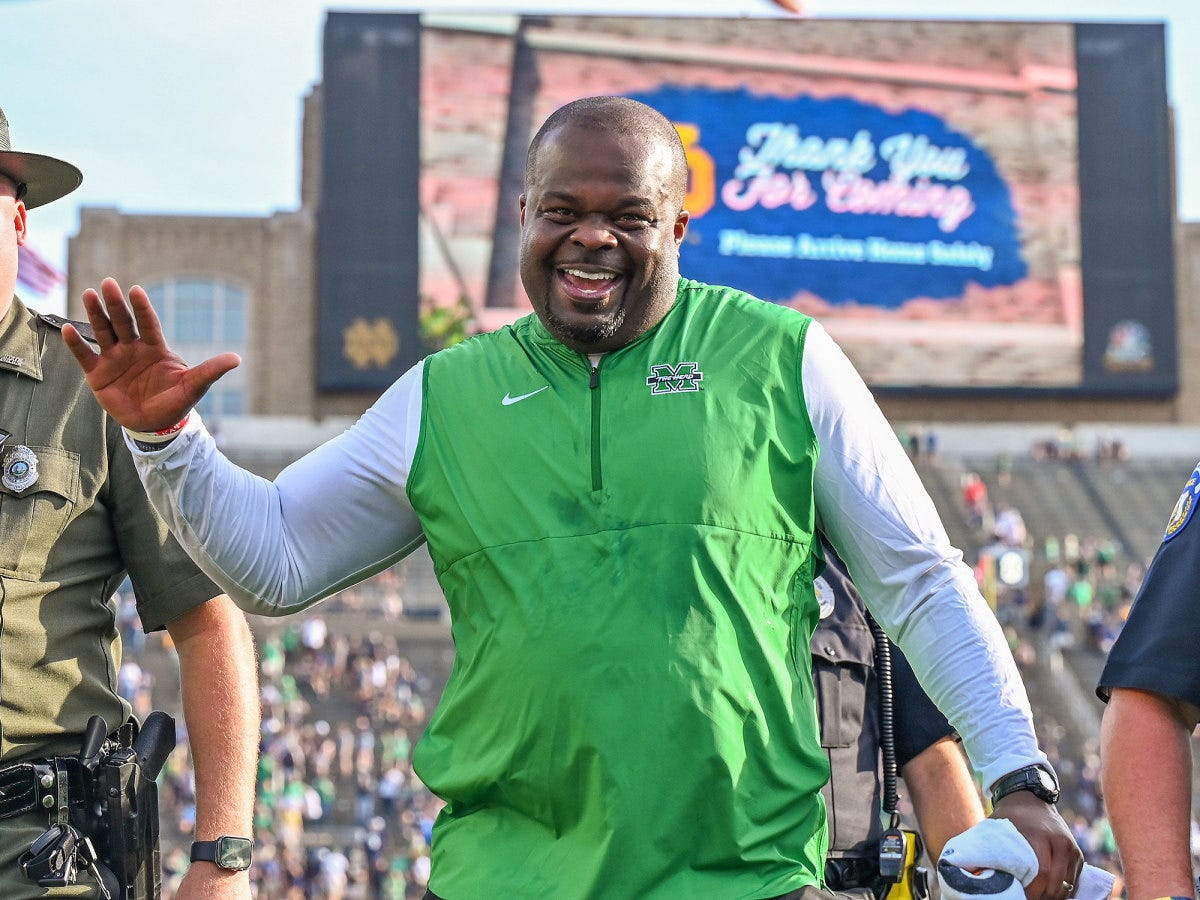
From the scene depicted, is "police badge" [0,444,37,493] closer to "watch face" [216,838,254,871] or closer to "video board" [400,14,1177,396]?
"watch face" [216,838,254,871]

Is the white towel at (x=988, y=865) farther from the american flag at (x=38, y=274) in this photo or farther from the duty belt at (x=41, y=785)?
the american flag at (x=38, y=274)

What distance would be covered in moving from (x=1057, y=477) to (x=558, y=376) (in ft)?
123

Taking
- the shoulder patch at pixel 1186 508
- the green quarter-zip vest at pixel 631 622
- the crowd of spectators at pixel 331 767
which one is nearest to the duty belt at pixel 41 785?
the green quarter-zip vest at pixel 631 622

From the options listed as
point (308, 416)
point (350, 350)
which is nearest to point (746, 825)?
point (350, 350)

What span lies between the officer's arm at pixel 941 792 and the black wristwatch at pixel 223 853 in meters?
1.38

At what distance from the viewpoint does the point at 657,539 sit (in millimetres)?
2623

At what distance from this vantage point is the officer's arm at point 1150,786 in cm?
265

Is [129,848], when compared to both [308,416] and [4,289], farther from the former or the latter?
[308,416]

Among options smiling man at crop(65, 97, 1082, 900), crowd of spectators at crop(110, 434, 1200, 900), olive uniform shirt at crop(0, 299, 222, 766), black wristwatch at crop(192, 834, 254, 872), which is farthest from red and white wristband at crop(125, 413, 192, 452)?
crowd of spectators at crop(110, 434, 1200, 900)

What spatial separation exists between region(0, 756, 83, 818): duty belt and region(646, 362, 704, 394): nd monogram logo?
117 centimetres

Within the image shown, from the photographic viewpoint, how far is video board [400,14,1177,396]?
3812 cm

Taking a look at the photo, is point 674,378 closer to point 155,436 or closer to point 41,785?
point 155,436

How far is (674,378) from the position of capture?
2742mm

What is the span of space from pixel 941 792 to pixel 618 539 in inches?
56.2
